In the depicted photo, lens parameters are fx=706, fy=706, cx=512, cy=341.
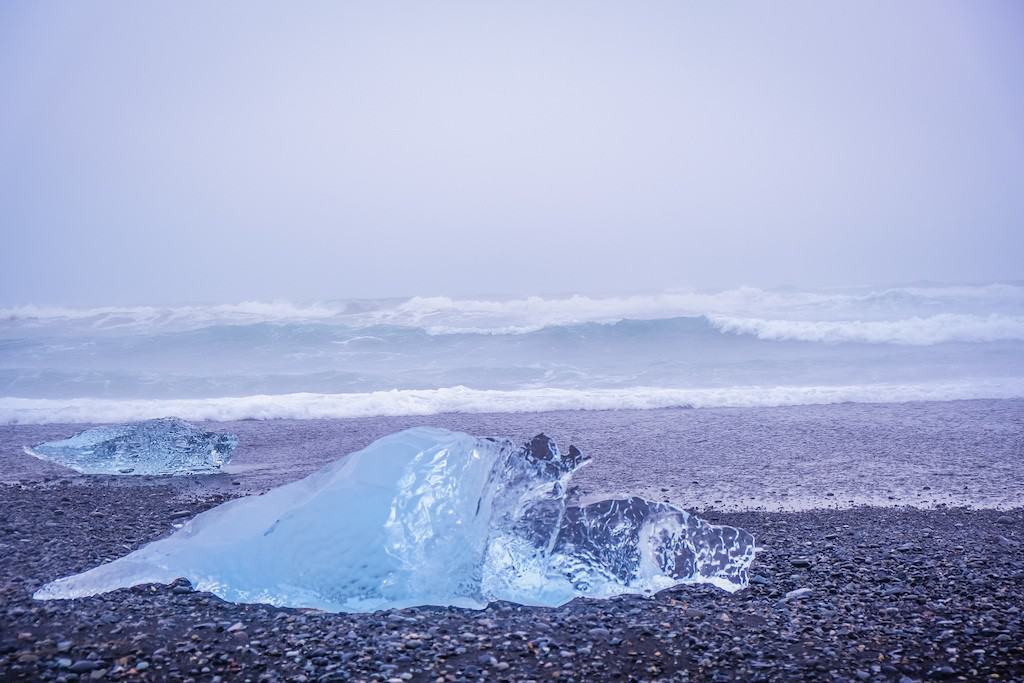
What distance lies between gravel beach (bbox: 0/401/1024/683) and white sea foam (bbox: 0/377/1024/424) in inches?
196

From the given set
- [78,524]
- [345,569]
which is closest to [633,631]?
[345,569]

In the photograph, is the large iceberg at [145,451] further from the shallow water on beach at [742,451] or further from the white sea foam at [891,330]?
the white sea foam at [891,330]

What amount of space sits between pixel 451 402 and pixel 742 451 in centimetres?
440

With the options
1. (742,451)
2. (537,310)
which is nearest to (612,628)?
(742,451)

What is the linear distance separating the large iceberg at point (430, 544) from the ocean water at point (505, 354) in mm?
5281

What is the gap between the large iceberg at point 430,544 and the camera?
12.7ft

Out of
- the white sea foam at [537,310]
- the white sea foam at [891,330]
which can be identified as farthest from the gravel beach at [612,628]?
the white sea foam at [537,310]

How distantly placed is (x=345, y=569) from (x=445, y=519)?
629 mm

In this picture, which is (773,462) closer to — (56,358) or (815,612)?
(815,612)

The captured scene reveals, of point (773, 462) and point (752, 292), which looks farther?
point (752, 292)

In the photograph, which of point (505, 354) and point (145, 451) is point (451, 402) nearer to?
point (145, 451)

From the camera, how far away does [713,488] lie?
5.97m

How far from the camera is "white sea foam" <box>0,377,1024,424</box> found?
9664mm

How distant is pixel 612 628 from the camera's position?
356 centimetres
